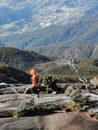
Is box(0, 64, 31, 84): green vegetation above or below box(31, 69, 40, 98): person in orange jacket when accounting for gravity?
above

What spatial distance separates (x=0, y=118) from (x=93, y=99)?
25.6ft

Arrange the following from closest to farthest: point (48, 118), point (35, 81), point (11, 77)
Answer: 1. point (48, 118)
2. point (35, 81)
3. point (11, 77)

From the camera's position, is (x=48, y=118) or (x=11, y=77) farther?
(x=11, y=77)

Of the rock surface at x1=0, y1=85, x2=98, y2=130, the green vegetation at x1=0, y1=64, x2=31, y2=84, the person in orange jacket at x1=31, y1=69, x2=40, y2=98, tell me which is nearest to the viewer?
the rock surface at x1=0, y1=85, x2=98, y2=130

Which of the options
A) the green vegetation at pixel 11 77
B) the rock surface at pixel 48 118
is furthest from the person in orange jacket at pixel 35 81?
the green vegetation at pixel 11 77

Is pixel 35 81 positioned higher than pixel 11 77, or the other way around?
pixel 11 77

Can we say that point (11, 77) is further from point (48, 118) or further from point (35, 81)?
point (48, 118)

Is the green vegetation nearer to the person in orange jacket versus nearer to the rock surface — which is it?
the person in orange jacket

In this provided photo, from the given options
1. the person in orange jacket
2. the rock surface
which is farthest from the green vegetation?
the rock surface

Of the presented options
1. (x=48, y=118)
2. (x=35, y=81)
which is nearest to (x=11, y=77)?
(x=35, y=81)

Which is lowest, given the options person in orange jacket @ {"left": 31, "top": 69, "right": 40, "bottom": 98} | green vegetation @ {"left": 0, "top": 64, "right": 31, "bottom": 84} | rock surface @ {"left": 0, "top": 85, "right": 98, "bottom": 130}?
rock surface @ {"left": 0, "top": 85, "right": 98, "bottom": 130}

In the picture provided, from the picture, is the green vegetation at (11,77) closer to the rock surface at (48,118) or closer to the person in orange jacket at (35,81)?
the person in orange jacket at (35,81)

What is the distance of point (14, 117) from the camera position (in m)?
30.2

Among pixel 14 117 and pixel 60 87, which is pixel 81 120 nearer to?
pixel 14 117
